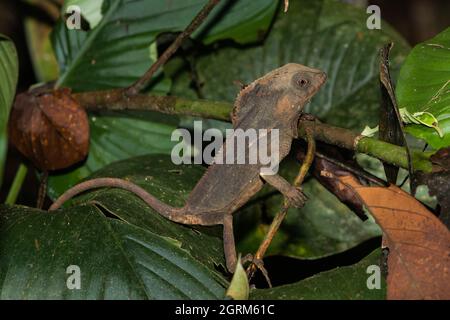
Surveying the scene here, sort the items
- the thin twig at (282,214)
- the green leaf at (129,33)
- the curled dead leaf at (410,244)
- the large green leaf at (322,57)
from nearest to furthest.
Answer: the curled dead leaf at (410,244) < the thin twig at (282,214) < the green leaf at (129,33) < the large green leaf at (322,57)

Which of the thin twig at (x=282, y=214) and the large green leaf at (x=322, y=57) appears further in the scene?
the large green leaf at (x=322, y=57)

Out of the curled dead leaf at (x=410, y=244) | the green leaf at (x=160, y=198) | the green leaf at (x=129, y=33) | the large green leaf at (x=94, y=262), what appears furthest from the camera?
the green leaf at (x=129, y=33)

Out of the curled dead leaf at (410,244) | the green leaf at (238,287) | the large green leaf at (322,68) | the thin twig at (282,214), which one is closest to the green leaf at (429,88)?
the curled dead leaf at (410,244)

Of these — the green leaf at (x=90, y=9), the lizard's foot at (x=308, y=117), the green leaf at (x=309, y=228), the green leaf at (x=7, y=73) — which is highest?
the green leaf at (x=90, y=9)

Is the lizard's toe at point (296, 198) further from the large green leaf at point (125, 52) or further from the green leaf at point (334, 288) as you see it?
the large green leaf at point (125, 52)

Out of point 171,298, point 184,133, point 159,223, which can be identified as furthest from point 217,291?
point 184,133

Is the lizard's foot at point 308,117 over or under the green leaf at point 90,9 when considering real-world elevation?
under

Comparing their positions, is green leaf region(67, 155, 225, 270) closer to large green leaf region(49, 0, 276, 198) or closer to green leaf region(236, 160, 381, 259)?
large green leaf region(49, 0, 276, 198)
